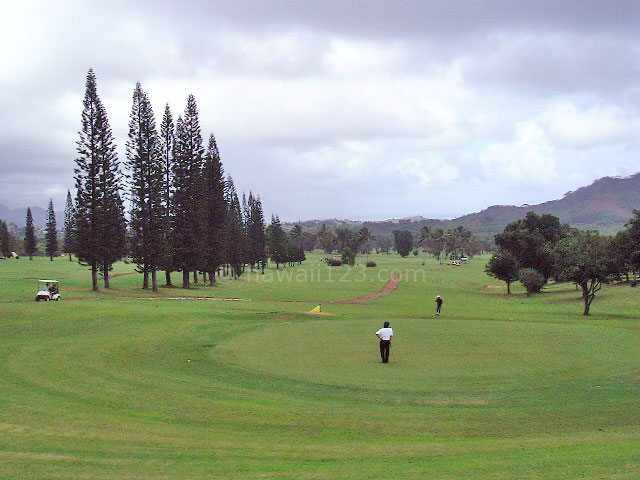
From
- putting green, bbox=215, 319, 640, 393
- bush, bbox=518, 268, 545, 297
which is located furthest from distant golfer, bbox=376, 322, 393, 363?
bush, bbox=518, 268, 545, 297

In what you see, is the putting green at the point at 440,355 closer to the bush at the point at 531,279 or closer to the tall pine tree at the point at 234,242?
the bush at the point at 531,279

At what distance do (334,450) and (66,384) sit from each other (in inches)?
377

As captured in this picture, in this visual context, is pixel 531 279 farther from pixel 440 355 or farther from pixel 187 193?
pixel 440 355

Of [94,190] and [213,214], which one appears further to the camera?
[213,214]

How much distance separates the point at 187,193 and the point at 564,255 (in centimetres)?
4677

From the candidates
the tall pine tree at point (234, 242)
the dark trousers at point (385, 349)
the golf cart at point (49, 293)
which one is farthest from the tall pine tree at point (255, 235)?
the dark trousers at point (385, 349)

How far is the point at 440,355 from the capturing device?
24016mm

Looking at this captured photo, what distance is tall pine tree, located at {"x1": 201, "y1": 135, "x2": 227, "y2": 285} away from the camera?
81625 millimetres

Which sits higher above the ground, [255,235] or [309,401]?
[255,235]

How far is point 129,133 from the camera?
6662 centimetres

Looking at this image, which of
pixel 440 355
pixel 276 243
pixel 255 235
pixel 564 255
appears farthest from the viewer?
pixel 276 243

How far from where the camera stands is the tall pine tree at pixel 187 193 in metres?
75.3

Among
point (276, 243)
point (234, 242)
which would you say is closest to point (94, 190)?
point (234, 242)

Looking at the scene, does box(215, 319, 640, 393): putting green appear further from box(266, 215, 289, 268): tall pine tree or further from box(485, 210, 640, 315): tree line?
box(266, 215, 289, 268): tall pine tree
